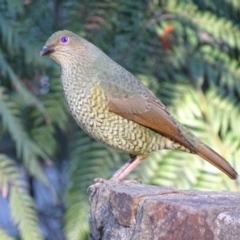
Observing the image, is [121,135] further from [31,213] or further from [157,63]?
[157,63]

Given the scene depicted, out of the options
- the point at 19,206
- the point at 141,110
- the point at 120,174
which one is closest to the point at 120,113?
the point at 141,110

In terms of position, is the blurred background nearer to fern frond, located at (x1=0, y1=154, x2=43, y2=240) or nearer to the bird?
fern frond, located at (x1=0, y1=154, x2=43, y2=240)

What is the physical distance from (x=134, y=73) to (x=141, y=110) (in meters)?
1.11

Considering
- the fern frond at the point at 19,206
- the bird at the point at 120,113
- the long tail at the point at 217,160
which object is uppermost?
the bird at the point at 120,113

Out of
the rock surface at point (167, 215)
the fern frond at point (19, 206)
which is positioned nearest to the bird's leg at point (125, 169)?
the fern frond at point (19, 206)

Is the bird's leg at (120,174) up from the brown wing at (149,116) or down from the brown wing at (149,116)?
down

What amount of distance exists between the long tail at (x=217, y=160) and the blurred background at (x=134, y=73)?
55 cm

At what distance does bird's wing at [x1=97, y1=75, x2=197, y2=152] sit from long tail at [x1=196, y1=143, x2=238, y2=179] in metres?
0.06

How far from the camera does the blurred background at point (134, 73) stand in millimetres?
4867

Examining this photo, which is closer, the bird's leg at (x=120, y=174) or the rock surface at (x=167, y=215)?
the rock surface at (x=167, y=215)

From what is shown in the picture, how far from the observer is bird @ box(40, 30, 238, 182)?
4087mm

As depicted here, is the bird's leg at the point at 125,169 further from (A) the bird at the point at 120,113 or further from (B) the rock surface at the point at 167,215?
(B) the rock surface at the point at 167,215

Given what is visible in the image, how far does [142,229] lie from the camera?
10.4 ft

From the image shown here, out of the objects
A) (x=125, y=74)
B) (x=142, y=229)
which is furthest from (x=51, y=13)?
(x=142, y=229)
